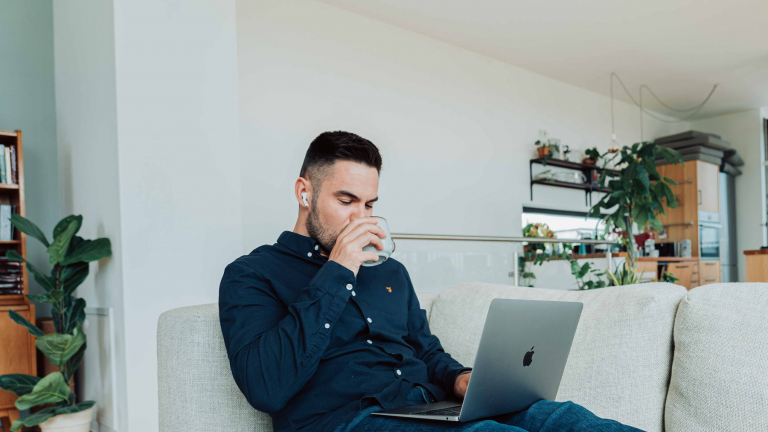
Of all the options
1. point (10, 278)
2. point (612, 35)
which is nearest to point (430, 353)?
point (10, 278)

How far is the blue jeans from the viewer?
1010mm

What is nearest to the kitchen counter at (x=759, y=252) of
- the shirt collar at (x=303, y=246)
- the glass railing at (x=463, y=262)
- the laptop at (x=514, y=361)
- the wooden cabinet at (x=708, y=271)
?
the glass railing at (x=463, y=262)

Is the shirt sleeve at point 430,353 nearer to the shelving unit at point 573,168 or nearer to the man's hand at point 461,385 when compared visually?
the man's hand at point 461,385

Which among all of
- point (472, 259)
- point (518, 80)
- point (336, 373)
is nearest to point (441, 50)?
point (518, 80)

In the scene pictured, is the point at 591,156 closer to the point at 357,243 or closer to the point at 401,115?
the point at 401,115

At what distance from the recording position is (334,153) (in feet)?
4.74

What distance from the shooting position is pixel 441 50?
5.14 meters

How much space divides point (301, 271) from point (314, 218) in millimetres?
146

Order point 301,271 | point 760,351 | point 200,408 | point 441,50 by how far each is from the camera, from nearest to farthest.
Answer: point 760,351
point 200,408
point 301,271
point 441,50

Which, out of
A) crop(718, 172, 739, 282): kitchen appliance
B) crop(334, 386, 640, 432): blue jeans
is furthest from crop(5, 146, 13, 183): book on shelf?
crop(718, 172, 739, 282): kitchen appliance

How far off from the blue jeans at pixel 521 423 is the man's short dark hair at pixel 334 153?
63 cm

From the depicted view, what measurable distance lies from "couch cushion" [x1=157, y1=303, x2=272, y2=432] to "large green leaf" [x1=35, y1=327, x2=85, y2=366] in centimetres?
165

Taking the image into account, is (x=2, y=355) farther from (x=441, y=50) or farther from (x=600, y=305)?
(x=441, y=50)

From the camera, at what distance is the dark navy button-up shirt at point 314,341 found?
1.14 metres
